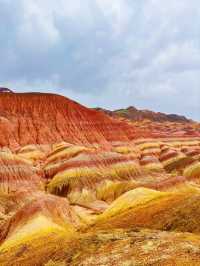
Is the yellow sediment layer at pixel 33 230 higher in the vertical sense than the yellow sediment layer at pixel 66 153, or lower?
lower

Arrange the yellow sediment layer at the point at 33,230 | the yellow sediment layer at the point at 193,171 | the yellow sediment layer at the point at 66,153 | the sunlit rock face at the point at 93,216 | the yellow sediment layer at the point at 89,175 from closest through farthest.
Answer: the sunlit rock face at the point at 93,216 → the yellow sediment layer at the point at 33,230 → the yellow sediment layer at the point at 89,175 → the yellow sediment layer at the point at 66,153 → the yellow sediment layer at the point at 193,171

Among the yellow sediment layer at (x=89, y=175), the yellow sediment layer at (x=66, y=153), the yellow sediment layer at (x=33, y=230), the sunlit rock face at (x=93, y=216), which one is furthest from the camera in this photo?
the yellow sediment layer at (x=66, y=153)

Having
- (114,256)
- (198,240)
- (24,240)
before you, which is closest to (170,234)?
(198,240)

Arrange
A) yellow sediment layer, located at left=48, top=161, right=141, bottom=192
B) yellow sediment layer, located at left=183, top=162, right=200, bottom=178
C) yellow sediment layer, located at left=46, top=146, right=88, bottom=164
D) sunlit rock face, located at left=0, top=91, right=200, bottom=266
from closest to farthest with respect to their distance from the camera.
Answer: sunlit rock face, located at left=0, top=91, right=200, bottom=266, yellow sediment layer, located at left=48, top=161, right=141, bottom=192, yellow sediment layer, located at left=46, top=146, right=88, bottom=164, yellow sediment layer, located at left=183, top=162, right=200, bottom=178

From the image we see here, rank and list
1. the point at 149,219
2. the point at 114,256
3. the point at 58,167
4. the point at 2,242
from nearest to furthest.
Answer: the point at 114,256
the point at 149,219
the point at 2,242
the point at 58,167

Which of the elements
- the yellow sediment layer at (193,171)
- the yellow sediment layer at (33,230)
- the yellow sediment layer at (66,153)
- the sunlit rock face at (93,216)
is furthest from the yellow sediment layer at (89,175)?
the yellow sediment layer at (33,230)

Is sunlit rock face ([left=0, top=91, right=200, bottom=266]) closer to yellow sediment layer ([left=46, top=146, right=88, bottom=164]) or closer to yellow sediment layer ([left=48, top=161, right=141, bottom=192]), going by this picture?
→ yellow sediment layer ([left=48, top=161, right=141, bottom=192])

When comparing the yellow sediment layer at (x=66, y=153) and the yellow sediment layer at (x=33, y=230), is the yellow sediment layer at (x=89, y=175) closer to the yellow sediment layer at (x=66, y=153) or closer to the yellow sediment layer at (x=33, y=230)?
the yellow sediment layer at (x=66, y=153)

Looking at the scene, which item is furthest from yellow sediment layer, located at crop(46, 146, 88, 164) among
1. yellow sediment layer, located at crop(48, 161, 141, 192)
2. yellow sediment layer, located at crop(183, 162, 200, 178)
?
yellow sediment layer, located at crop(183, 162, 200, 178)

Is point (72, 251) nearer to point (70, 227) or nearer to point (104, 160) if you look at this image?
point (70, 227)

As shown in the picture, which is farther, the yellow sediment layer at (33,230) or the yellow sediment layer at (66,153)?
the yellow sediment layer at (66,153)

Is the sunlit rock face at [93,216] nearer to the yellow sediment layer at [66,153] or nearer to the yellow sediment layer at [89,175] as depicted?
the yellow sediment layer at [89,175]

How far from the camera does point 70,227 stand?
210ft

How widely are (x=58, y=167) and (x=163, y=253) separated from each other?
133 metres
